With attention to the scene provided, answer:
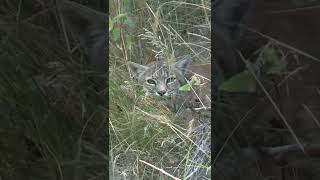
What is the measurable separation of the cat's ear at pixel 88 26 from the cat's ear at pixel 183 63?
259mm

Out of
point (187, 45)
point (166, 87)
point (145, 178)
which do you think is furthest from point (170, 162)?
point (187, 45)

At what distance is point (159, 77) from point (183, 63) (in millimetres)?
92

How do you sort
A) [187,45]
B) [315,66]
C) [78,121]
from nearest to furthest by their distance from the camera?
[315,66], [78,121], [187,45]

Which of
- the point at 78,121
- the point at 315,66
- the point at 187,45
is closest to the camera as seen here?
the point at 315,66

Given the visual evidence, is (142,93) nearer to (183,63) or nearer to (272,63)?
(183,63)

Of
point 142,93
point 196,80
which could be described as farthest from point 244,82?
point 142,93

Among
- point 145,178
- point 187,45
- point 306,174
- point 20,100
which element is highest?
point 187,45

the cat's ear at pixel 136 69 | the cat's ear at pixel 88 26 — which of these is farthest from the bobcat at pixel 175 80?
the cat's ear at pixel 88 26

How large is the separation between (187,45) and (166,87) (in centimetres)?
15

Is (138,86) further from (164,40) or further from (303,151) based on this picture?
(303,151)

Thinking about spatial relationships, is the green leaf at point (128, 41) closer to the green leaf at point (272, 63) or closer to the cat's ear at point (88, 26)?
the cat's ear at point (88, 26)

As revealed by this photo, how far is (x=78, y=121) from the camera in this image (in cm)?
120

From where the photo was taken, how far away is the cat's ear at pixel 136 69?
1.43 metres

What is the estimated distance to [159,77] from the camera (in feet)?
4.70
